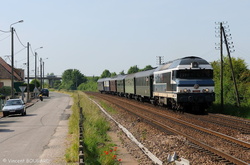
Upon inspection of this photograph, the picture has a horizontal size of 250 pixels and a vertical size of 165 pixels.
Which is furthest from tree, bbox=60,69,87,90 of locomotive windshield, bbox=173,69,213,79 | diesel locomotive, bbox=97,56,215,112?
locomotive windshield, bbox=173,69,213,79

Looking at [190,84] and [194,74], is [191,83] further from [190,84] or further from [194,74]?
[194,74]

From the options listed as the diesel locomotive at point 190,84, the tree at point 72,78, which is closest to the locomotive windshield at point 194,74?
the diesel locomotive at point 190,84

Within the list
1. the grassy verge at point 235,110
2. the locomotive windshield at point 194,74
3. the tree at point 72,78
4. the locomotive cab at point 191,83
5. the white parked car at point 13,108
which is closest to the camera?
the locomotive cab at point 191,83

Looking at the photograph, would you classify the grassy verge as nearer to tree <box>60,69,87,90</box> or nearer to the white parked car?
the white parked car

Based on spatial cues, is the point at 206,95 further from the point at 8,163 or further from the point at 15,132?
the point at 8,163

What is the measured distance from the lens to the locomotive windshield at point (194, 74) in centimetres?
2389

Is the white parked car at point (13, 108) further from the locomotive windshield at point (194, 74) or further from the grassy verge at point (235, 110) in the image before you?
the grassy verge at point (235, 110)

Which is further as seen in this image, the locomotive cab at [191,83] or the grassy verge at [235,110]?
the grassy verge at [235,110]

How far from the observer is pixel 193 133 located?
15.9m

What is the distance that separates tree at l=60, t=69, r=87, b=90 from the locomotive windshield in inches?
5767

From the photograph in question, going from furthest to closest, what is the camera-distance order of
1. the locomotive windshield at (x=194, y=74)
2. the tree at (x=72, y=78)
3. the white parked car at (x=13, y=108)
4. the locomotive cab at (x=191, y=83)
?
the tree at (x=72, y=78)
the white parked car at (x=13, y=108)
the locomotive windshield at (x=194, y=74)
the locomotive cab at (x=191, y=83)

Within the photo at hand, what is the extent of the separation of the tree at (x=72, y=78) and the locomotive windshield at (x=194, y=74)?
5767 inches

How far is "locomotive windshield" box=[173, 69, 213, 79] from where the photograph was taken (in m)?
23.9

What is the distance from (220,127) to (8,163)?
395 inches
